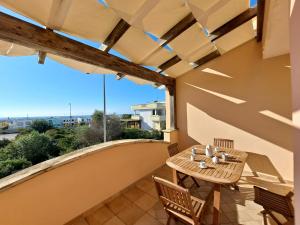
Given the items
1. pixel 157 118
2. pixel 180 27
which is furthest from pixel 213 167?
pixel 157 118

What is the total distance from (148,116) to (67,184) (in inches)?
690

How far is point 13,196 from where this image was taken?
5.55 feet

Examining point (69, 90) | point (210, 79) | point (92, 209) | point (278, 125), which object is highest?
point (69, 90)

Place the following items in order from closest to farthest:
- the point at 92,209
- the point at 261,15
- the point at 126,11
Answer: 1. the point at 126,11
2. the point at 92,209
3. the point at 261,15

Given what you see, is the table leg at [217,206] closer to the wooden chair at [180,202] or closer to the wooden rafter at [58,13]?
the wooden chair at [180,202]

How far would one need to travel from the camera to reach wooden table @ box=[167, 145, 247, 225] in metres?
1.96

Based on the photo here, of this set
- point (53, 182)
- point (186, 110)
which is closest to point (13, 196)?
point (53, 182)

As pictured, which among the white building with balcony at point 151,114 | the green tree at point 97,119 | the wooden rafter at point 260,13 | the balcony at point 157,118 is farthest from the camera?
the white building with balcony at point 151,114

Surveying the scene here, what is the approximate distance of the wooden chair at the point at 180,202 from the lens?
158 cm

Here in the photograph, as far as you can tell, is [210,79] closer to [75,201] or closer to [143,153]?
[143,153]

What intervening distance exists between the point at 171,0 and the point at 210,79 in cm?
287

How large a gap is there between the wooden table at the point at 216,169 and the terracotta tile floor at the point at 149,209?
0.49m

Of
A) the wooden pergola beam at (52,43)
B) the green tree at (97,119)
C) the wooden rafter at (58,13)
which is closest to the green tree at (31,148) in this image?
the green tree at (97,119)

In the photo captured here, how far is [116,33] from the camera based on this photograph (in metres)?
2.28
